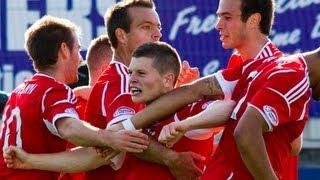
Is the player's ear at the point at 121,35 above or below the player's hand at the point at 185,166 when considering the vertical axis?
above

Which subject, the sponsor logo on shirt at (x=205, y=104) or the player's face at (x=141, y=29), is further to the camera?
the player's face at (x=141, y=29)

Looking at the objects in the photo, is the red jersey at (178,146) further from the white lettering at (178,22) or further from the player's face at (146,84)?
the white lettering at (178,22)

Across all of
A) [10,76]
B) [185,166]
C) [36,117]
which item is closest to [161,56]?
[185,166]

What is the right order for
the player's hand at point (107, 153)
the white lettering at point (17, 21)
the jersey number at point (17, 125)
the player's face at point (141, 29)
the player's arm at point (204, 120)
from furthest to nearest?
the white lettering at point (17, 21) < the player's face at point (141, 29) < the jersey number at point (17, 125) < the player's hand at point (107, 153) < the player's arm at point (204, 120)

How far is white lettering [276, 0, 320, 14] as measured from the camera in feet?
40.5

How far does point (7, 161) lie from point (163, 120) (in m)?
0.77

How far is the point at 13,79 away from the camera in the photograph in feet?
40.3

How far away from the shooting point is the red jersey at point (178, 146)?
18.2ft

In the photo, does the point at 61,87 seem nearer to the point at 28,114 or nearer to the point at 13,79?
the point at 28,114

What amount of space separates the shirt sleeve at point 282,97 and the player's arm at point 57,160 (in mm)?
872

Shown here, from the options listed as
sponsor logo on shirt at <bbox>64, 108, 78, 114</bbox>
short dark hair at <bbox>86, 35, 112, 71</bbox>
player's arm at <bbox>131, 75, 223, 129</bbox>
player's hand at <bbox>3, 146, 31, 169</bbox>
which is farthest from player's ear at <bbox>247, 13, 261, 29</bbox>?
short dark hair at <bbox>86, 35, 112, 71</bbox>

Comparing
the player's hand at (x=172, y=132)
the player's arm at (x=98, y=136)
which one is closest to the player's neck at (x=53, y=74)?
the player's arm at (x=98, y=136)

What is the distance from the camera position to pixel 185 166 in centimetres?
554

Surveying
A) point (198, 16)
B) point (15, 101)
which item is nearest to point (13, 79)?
point (198, 16)
